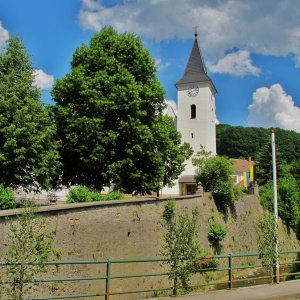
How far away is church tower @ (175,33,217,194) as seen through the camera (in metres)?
47.2

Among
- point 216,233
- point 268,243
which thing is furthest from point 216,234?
point 268,243

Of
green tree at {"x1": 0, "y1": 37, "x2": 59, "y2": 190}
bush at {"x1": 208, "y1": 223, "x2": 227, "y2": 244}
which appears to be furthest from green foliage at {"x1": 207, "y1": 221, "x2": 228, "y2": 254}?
green tree at {"x1": 0, "y1": 37, "x2": 59, "y2": 190}

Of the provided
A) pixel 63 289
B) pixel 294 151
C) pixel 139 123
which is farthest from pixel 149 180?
pixel 294 151

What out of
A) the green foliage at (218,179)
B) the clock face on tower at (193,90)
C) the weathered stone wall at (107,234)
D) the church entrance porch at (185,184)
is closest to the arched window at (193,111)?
the clock face on tower at (193,90)

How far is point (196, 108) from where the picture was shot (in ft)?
160

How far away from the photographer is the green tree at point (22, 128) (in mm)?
18125

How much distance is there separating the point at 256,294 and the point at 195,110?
3739cm

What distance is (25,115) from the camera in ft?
60.3

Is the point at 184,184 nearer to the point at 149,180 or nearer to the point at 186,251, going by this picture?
the point at 149,180

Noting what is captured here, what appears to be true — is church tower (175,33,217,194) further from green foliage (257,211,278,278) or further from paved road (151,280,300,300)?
paved road (151,280,300,300)

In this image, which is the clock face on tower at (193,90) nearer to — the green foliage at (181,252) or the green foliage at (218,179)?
the green foliage at (218,179)

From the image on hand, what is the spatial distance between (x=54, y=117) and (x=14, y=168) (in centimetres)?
627

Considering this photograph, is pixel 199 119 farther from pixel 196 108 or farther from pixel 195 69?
pixel 195 69

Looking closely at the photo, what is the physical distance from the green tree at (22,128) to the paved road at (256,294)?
1006cm
